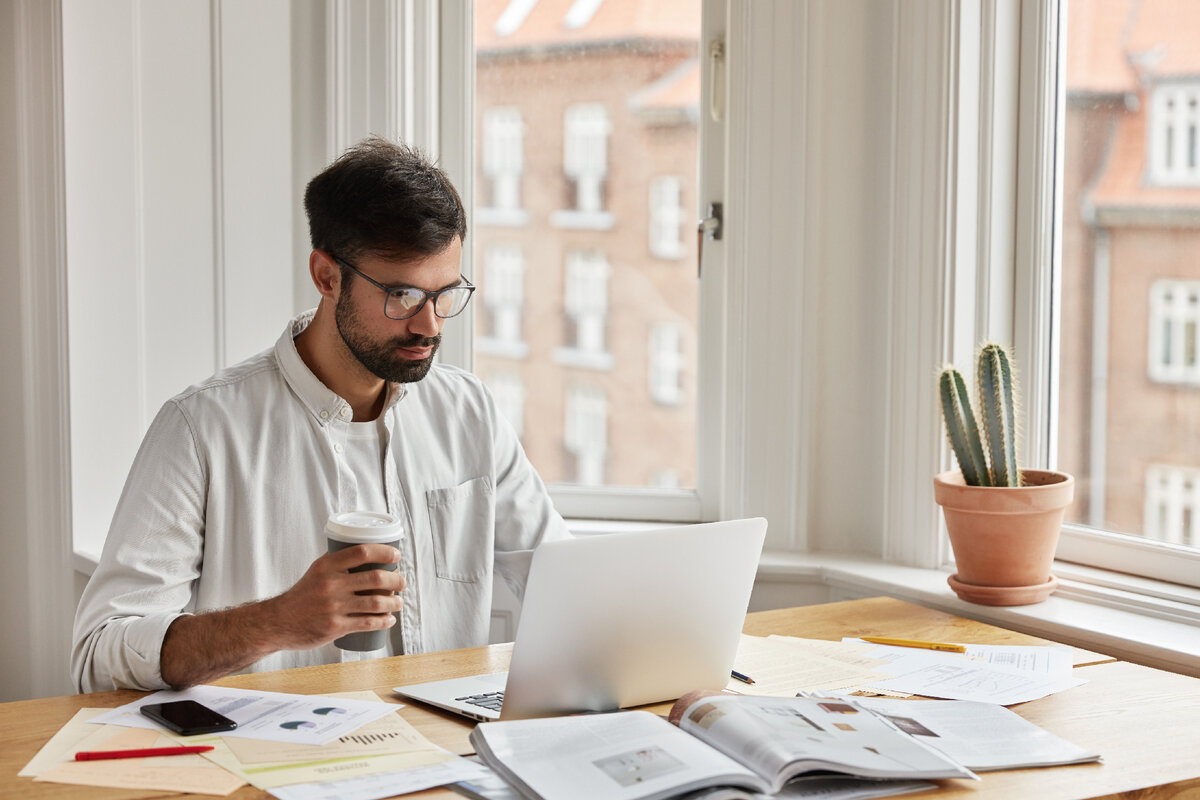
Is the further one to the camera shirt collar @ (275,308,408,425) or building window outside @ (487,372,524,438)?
building window outside @ (487,372,524,438)

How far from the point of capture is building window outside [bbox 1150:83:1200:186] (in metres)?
2.08

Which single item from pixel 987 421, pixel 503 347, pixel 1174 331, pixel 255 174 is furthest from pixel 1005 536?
pixel 255 174

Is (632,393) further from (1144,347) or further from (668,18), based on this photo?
(1144,347)

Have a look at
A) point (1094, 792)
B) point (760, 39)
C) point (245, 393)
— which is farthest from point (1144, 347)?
point (245, 393)

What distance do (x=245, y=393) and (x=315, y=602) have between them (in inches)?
21.5

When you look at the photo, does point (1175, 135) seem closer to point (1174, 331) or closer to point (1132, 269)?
point (1132, 269)

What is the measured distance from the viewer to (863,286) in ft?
8.16

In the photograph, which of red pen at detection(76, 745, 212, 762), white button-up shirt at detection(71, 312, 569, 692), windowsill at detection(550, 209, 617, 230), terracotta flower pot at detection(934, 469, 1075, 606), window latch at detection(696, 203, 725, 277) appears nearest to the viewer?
red pen at detection(76, 745, 212, 762)

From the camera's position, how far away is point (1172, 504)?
7.07 ft

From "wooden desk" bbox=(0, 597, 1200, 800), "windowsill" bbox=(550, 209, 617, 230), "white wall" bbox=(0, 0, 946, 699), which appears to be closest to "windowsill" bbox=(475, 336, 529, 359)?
"windowsill" bbox=(550, 209, 617, 230)

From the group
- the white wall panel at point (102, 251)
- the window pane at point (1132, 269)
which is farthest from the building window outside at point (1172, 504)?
the white wall panel at point (102, 251)

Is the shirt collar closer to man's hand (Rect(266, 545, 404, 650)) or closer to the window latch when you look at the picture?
man's hand (Rect(266, 545, 404, 650))

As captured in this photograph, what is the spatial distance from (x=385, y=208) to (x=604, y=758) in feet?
3.09

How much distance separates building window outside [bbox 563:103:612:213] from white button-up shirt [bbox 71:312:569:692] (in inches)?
32.3
